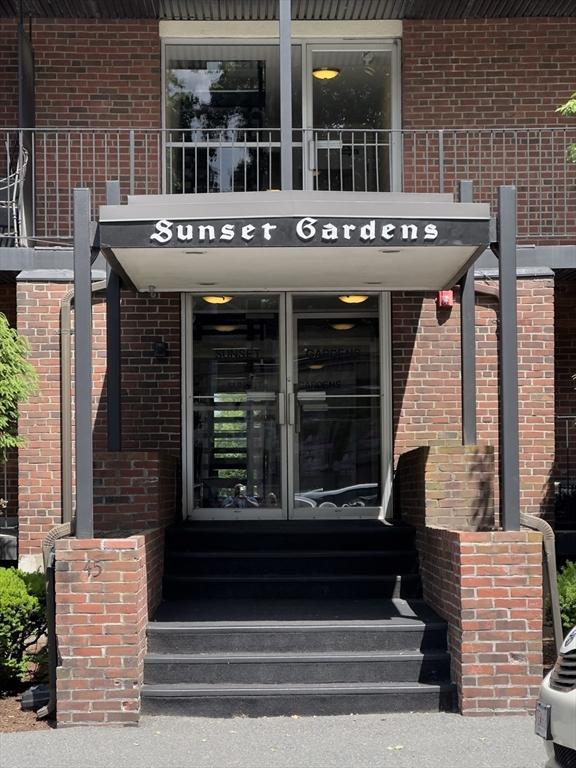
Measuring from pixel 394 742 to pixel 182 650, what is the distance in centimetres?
173

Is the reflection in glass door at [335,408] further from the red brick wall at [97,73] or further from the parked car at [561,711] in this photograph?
the parked car at [561,711]

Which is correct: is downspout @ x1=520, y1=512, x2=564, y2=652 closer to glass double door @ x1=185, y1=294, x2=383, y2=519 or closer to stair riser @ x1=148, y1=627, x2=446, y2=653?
stair riser @ x1=148, y1=627, x2=446, y2=653

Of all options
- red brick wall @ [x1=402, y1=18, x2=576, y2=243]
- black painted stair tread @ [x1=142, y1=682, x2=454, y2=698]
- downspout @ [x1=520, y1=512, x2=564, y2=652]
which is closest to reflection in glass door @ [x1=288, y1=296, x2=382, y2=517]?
red brick wall @ [x1=402, y1=18, x2=576, y2=243]

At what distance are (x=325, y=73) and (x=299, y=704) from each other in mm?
6686

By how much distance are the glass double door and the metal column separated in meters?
3.28

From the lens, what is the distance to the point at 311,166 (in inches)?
451

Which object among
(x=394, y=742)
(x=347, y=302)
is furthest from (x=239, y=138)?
(x=394, y=742)

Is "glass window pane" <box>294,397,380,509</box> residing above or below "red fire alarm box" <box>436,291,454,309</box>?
below

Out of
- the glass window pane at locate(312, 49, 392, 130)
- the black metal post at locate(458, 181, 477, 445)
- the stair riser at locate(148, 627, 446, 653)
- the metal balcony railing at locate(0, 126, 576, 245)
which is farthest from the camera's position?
the glass window pane at locate(312, 49, 392, 130)

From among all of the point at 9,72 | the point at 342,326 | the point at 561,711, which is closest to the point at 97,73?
the point at 9,72

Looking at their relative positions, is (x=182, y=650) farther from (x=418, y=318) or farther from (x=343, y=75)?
(x=343, y=75)

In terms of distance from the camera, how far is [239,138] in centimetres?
1166

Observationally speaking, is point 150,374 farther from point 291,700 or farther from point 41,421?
point 291,700

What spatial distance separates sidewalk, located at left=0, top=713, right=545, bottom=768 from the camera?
6.64m
